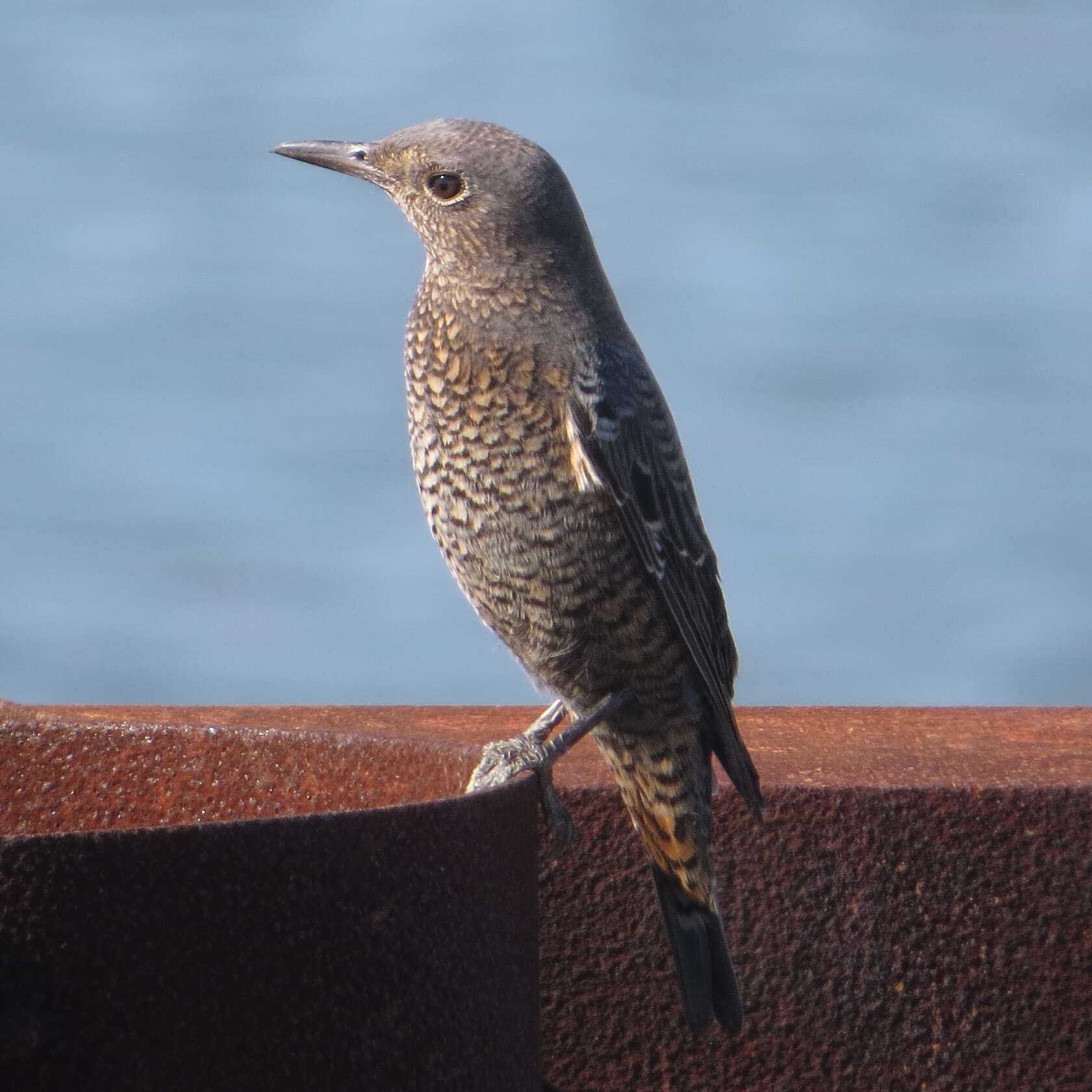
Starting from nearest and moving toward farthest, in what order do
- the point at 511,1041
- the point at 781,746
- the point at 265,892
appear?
1. the point at 265,892
2. the point at 511,1041
3. the point at 781,746

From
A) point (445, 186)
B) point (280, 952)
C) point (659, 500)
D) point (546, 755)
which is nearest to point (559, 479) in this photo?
point (659, 500)

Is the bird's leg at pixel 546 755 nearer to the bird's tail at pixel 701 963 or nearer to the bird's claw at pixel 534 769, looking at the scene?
the bird's claw at pixel 534 769

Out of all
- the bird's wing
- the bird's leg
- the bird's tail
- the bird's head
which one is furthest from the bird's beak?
the bird's tail

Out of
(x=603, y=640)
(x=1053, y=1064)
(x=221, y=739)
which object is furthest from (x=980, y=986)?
(x=221, y=739)

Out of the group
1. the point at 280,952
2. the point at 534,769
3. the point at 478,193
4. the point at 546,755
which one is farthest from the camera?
the point at 478,193

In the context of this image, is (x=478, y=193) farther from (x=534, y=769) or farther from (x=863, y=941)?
(x=863, y=941)

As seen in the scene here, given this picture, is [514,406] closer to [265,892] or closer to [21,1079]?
[265,892]
